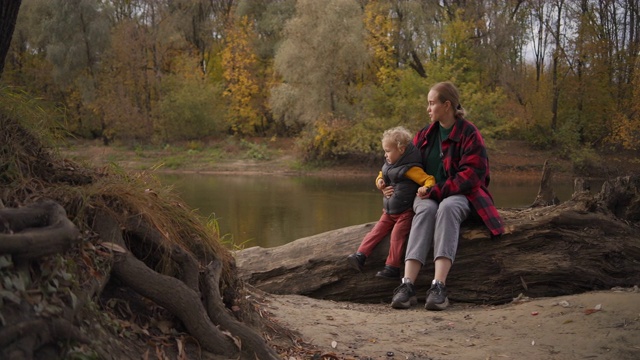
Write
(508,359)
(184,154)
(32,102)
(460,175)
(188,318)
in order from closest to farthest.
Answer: (188,318)
(32,102)
(508,359)
(460,175)
(184,154)

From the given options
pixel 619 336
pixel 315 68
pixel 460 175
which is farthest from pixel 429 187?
pixel 315 68

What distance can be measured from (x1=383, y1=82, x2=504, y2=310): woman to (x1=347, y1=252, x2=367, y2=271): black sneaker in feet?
1.59

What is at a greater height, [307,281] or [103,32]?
[103,32]

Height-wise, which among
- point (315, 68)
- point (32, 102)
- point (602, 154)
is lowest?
point (602, 154)

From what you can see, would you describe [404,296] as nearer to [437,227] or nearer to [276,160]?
[437,227]

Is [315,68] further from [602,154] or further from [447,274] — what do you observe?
[447,274]

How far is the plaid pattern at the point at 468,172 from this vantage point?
18.9 ft

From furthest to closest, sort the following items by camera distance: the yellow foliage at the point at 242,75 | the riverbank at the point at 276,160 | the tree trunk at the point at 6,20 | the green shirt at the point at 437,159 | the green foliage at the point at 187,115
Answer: the yellow foliage at the point at 242,75
the green foliage at the point at 187,115
the riverbank at the point at 276,160
the green shirt at the point at 437,159
the tree trunk at the point at 6,20

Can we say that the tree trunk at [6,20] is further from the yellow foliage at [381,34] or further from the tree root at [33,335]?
the yellow foliage at [381,34]

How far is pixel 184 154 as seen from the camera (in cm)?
3178

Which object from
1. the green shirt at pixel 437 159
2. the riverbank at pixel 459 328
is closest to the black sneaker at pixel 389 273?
the riverbank at pixel 459 328

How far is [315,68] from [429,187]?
23.7 m

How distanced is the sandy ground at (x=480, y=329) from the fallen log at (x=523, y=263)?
1.05 feet

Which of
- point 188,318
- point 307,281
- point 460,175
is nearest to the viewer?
point 188,318
